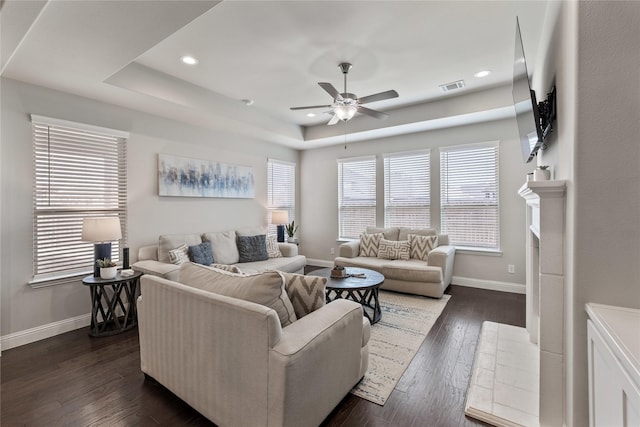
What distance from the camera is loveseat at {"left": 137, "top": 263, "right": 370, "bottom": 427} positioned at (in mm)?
1377

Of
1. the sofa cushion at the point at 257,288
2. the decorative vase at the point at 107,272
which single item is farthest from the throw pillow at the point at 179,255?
the sofa cushion at the point at 257,288

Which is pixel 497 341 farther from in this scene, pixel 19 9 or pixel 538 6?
pixel 19 9

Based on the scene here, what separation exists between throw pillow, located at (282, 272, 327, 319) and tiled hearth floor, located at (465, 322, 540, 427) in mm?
1182

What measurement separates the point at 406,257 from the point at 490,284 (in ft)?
4.38

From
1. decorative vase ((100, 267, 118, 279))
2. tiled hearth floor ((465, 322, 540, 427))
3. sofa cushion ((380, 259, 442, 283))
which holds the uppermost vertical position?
decorative vase ((100, 267, 118, 279))

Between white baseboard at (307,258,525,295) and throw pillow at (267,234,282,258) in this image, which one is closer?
white baseboard at (307,258,525,295)

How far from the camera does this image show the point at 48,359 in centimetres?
248

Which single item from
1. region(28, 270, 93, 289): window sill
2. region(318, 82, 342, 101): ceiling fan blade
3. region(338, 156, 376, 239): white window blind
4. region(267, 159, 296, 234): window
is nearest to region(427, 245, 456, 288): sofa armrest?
region(338, 156, 376, 239): white window blind

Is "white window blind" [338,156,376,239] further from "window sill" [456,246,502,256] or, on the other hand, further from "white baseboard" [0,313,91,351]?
"white baseboard" [0,313,91,351]

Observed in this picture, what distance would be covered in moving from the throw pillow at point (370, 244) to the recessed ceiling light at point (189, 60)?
3.55 m

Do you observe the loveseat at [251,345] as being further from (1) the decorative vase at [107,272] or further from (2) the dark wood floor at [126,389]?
(1) the decorative vase at [107,272]

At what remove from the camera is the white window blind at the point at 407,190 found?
497cm

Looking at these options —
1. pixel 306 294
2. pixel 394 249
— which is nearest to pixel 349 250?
pixel 394 249

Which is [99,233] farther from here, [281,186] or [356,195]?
[356,195]
